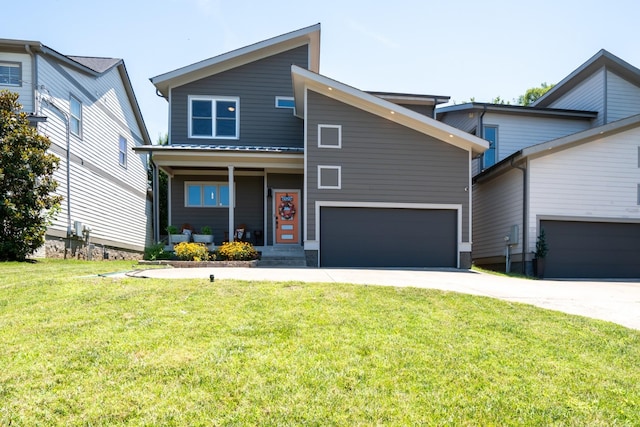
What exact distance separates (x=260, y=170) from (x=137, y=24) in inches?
223

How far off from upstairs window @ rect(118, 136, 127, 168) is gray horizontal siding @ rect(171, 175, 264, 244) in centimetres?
523

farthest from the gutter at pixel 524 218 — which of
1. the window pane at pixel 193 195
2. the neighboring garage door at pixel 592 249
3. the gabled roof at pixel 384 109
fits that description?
the window pane at pixel 193 195

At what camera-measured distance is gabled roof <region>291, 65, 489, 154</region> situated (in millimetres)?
11352

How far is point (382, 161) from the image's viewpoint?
38.3ft

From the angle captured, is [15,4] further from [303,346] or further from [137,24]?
[303,346]

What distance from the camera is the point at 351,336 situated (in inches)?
149

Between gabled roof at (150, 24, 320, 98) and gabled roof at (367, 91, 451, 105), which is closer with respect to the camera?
gabled roof at (150, 24, 320, 98)

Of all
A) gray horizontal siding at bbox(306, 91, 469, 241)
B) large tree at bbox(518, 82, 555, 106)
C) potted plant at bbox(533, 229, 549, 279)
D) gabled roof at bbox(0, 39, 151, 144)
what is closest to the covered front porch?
gray horizontal siding at bbox(306, 91, 469, 241)

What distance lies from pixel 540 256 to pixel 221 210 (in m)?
10.4

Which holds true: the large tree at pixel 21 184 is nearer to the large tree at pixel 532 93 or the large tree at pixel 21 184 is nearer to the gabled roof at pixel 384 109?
the gabled roof at pixel 384 109

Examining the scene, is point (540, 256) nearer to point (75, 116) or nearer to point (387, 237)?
point (387, 237)

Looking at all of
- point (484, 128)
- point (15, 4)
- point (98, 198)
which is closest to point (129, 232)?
point (98, 198)

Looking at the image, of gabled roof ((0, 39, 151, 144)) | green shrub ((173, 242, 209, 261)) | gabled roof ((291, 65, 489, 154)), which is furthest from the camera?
Result: gabled roof ((291, 65, 489, 154))

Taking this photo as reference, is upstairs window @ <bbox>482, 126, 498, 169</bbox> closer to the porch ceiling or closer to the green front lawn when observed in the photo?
the porch ceiling
